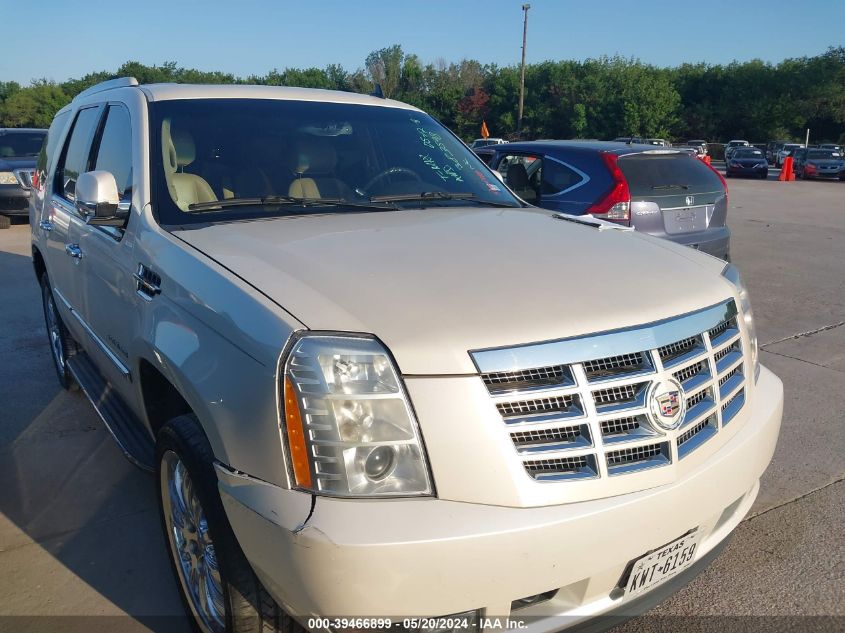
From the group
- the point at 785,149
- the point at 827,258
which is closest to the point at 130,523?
the point at 827,258

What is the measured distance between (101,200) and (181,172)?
1.16ft

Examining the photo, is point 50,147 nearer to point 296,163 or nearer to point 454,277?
point 296,163

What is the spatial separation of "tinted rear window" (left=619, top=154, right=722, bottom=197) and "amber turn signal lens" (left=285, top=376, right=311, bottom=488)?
590cm

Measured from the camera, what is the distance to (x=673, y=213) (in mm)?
7320

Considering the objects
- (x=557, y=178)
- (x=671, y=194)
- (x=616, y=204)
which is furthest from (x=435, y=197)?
(x=671, y=194)

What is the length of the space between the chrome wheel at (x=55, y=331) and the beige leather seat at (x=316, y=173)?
244 cm

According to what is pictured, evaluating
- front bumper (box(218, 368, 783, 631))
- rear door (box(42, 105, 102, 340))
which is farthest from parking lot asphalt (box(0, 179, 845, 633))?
front bumper (box(218, 368, 783, 631))

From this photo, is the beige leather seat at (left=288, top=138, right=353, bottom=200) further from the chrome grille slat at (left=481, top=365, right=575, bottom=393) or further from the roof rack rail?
the chrome grille slat at (left=481, top=365, right=575, bottom=393)

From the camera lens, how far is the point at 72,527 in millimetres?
3328

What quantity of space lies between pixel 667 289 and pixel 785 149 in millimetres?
45559

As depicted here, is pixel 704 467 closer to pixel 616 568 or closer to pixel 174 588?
pixel 616 568

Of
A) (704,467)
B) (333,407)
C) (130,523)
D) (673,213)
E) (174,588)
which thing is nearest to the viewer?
(333,407)

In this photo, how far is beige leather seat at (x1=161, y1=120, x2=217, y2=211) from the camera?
3.04 m

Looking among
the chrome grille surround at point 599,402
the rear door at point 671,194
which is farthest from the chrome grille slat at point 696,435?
the rear door at point 671,194
